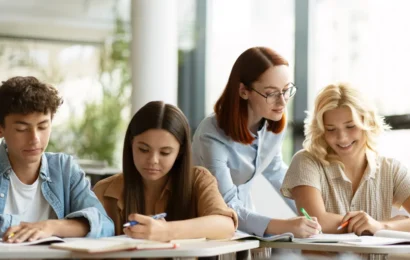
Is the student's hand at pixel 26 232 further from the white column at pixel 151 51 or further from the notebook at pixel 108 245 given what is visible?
the white column at pixel 151 51

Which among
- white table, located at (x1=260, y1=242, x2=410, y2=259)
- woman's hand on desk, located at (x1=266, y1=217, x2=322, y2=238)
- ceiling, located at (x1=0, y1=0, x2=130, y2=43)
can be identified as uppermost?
ceiling, located at (x1=0, y1=0, x2=130, y2=43)

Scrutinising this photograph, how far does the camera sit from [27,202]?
254cm

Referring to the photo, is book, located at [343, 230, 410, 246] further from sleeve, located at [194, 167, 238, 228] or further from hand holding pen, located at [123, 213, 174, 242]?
hand holding pen, located at [123, 213, 174, 242]

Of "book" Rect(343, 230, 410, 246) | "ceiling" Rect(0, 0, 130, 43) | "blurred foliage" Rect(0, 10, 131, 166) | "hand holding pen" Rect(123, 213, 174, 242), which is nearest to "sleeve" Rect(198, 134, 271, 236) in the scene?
"book" Rect(343, 230, 410, 246)

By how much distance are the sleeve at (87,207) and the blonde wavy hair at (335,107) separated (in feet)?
3.19

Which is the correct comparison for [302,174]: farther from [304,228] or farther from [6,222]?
[6,222]

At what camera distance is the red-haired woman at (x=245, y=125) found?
2.97 meters

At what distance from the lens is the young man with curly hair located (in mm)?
2447

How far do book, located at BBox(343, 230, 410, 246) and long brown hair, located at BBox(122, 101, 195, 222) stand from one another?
605 mm

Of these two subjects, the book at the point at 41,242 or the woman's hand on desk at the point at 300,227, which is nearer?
the book at the point at 41,242

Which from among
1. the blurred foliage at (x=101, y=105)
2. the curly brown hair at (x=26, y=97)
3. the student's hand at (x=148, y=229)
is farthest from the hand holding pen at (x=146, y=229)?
the blurred foliage at (x=101, y=105)

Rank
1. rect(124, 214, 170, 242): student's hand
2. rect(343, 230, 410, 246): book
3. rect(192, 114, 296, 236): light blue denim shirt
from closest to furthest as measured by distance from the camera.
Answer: rect(124, 214, 170, 242): student's hand → rect(343, 230, 410, 246): book → rect(192, 114, 296, 236): light blue denim shirt

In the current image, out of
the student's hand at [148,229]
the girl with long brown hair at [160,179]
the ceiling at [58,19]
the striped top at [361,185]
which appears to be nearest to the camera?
the student's hand at [148,229]

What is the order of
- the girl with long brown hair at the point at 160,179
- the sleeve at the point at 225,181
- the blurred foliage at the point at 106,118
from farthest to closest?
the blurred foliage at the point at 106,118 → the sleeve at the point at 225,181 → the girl with long brown hair at the point at 160,179
